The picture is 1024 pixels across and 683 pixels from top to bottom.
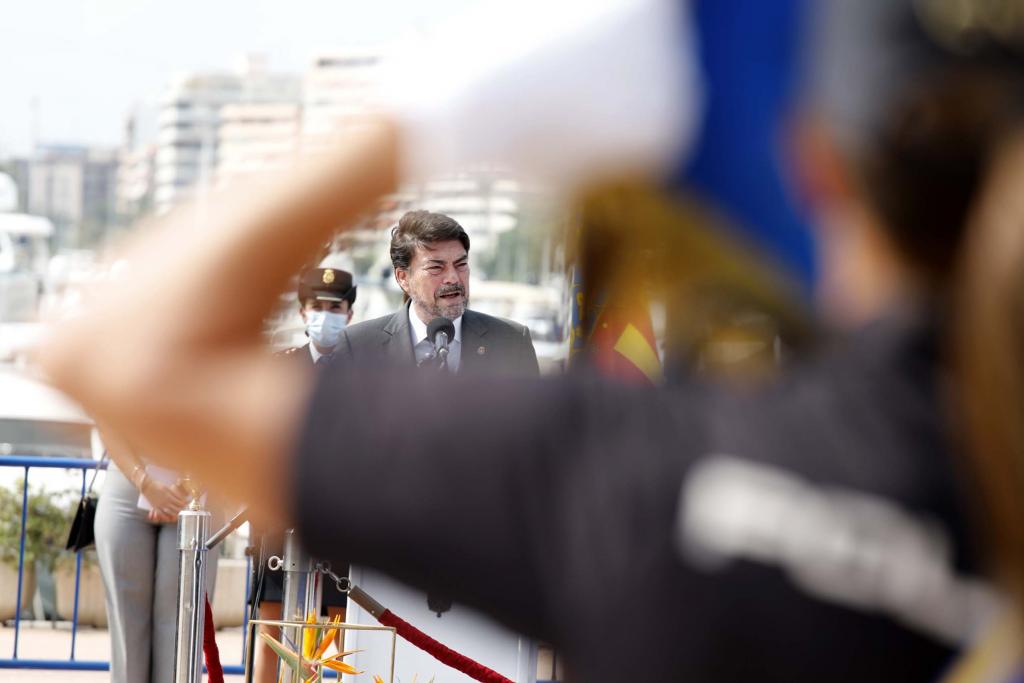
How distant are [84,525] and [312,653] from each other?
51.6 inches

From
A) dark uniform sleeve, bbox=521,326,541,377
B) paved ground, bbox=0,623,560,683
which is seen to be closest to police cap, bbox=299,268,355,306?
dark uniform sleeve, bbox=521,326,541,377

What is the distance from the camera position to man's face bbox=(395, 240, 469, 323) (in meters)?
5.40

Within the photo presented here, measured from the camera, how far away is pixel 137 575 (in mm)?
5316

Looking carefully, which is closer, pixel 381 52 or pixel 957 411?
pixel 957 411

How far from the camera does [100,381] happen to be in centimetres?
87

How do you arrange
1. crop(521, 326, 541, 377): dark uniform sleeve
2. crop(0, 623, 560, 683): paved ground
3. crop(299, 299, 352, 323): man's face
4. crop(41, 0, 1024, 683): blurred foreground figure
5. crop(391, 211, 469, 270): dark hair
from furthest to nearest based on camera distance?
crop(0, 623, 560, 683): paved ground < crop(299, 299, 352, 323): man's face < crop(391, 211, 469, 270): dark hair < crop(521, 326, 541, 377): dark uniform sleeve < crop(41, 0, 1024, 683): blurred foreground figure

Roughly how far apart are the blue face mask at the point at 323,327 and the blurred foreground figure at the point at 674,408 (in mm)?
4674

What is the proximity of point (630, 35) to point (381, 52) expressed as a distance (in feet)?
0.66

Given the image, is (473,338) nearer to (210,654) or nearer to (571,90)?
(210,654)

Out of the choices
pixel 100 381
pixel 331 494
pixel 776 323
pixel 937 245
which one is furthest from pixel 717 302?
pixel 100 381

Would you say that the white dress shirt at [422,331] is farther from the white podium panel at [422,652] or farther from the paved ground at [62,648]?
the paved ground at [62,648]

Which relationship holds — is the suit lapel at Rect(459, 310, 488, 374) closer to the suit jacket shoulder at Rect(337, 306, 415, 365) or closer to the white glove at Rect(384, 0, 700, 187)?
the suit jacket shoulder at Rect(337, 306, 415, 365)

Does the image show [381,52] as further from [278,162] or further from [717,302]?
[717,302]

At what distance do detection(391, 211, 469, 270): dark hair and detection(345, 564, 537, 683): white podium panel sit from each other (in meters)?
1.26
